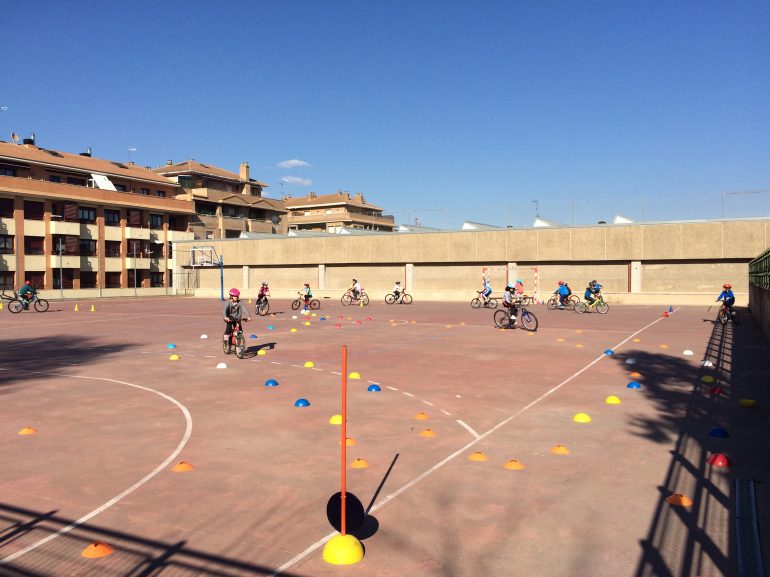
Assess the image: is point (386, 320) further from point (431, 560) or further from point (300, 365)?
point (431, 560)

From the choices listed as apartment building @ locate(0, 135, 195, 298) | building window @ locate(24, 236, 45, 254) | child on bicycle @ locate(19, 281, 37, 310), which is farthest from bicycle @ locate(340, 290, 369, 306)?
building window @ locate(24, 236, 45, 254)

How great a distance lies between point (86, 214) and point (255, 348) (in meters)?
49.0

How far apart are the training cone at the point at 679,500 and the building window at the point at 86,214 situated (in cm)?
6035

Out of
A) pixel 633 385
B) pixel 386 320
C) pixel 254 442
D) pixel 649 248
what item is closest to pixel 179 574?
pixel 254 442

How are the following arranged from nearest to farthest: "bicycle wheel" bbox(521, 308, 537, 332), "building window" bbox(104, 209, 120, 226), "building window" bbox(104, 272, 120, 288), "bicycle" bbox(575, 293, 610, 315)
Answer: "bicycle wheel" bbox(521, 308, 537, 332)
"bicycle" bbox(575, 293, 610, 315)
"building window" bbox(104, 272, 120, 288)
"building window" bbox(104, 209, 120, 226)

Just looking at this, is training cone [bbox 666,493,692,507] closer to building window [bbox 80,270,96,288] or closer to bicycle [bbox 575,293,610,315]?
bicycle [bbox 575,293,610,315]

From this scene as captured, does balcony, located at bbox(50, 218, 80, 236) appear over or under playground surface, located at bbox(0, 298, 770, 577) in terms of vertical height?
over

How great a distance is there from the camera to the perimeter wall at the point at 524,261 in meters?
36.0

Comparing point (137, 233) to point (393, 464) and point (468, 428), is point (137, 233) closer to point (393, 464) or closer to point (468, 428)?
point (468, 428)

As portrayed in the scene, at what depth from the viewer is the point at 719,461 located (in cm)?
627

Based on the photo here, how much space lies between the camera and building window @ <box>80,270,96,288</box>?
186 feet

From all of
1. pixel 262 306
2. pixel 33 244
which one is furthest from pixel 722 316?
pixel 33 244

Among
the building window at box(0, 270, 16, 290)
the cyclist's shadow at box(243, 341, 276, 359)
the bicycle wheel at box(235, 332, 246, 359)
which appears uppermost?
the building window at box(0, 270, 16, 290)

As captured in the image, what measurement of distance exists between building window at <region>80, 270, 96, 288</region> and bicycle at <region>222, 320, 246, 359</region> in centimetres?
4850
